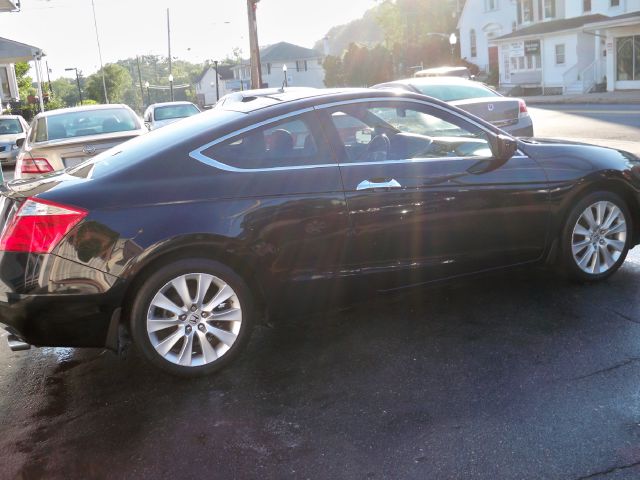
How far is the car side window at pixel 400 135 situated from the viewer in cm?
458

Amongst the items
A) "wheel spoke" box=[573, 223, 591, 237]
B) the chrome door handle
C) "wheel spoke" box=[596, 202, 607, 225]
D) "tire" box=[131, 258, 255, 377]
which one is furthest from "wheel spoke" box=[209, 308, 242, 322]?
"wheel spoke" box=[596, 202, 607, 225]

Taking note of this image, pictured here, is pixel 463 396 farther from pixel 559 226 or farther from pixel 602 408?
pixel 559 226

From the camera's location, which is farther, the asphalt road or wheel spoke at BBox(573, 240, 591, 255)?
wheel spoke at BBox(573, 240, 591, 255)

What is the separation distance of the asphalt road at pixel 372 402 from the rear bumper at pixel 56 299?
42 centimetres

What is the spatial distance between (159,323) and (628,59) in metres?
34.7

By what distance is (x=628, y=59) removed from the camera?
3341 centimetres

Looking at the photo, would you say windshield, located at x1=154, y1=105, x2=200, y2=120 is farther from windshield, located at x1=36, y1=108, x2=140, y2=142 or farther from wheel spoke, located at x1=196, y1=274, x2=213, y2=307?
wheel spoke, located at x1=196, y1=274, x2=213, y2=307

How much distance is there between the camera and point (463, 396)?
12.1ft

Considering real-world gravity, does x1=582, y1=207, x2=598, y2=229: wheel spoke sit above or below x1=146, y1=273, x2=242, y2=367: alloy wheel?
above

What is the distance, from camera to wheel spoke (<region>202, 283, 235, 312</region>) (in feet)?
13.3

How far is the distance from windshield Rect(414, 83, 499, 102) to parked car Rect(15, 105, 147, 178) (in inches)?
203

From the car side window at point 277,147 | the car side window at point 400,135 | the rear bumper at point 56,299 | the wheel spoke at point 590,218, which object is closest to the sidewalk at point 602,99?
the wheel spoke at point 590,218

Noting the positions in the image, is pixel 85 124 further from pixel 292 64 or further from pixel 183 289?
pixel 292 64

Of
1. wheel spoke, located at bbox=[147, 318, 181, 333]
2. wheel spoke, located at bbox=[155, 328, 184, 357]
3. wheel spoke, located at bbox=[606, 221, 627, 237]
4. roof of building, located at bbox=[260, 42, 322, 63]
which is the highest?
roof of building, located at bbox=[260, 42, 322, 63]
